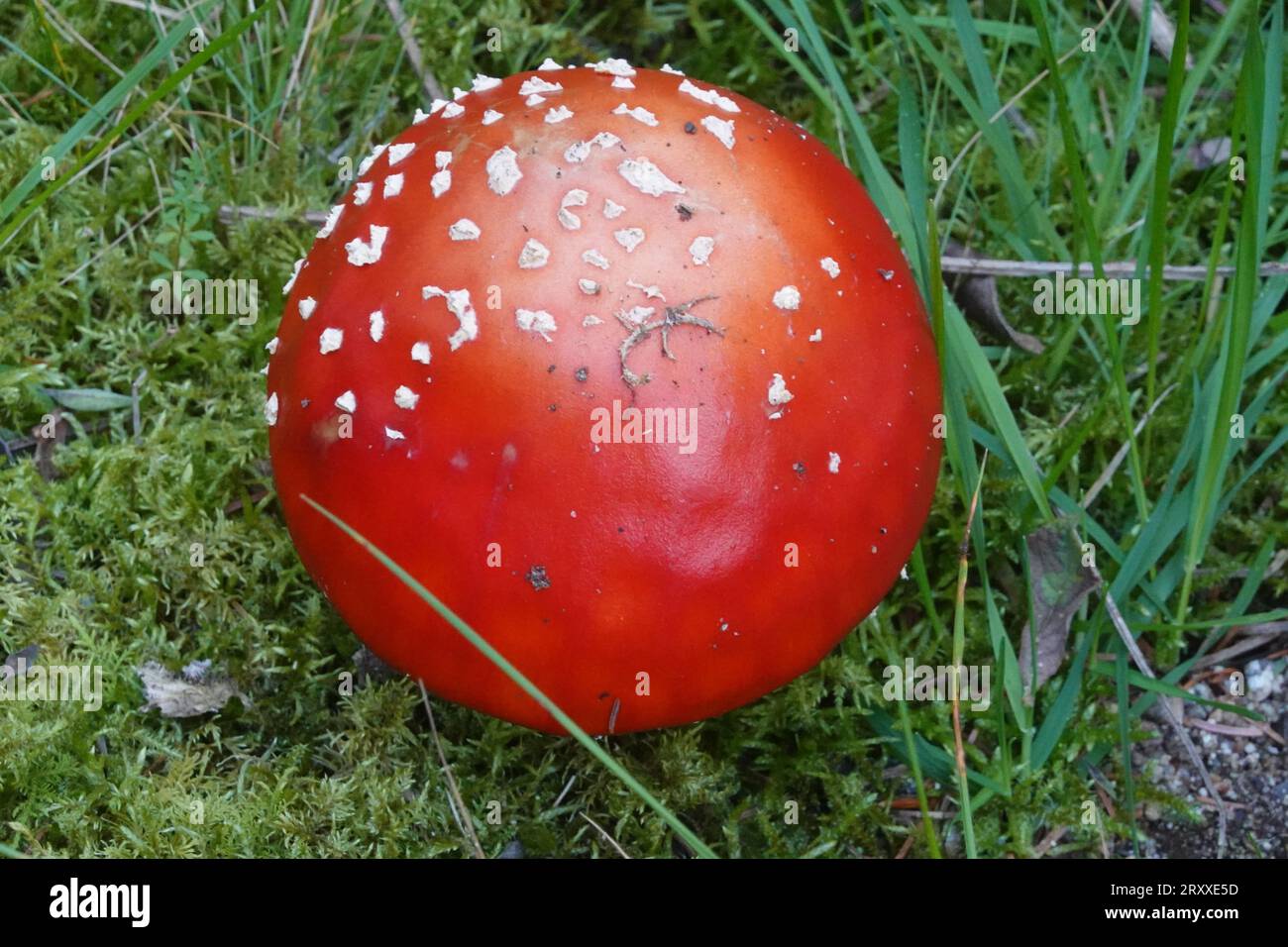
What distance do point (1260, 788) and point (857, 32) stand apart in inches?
87.2

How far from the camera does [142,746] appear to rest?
8.55 feet

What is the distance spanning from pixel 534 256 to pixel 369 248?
0.36 meters

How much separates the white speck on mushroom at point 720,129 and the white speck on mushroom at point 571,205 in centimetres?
31

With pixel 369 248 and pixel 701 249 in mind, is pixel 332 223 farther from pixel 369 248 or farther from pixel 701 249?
pixel 701 249

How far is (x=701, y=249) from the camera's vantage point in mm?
2027

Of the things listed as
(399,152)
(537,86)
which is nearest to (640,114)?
(537,86)

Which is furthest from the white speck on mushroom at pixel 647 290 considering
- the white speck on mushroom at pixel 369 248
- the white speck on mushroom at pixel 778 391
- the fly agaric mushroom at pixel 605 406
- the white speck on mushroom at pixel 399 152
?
the white speck on mushroom at pixel 399 152

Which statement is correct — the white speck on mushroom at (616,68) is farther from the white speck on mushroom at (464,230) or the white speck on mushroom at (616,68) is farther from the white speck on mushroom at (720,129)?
the white speck on mushroom at (464,230)

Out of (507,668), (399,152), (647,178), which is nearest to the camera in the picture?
(507,668)

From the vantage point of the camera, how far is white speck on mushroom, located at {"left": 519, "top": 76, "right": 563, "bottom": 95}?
2295 millimetres

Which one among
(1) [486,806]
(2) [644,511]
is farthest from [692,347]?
(1) [486,806]

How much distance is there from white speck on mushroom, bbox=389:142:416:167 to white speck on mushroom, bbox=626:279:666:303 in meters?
0.60

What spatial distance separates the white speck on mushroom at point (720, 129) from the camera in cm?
219
